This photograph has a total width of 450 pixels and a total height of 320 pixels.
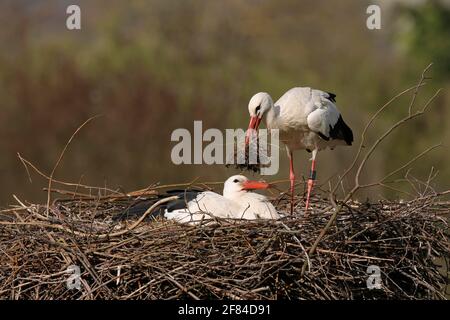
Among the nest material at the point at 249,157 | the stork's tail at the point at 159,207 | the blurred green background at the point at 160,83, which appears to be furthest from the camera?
the blurred green background at the point at 160,83

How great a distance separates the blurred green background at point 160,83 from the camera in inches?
531

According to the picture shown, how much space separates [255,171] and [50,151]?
7.18 meters

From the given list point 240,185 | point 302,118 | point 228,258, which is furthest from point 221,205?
point 302,118

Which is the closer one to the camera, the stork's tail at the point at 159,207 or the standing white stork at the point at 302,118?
the stork's tail at the point at 159,207

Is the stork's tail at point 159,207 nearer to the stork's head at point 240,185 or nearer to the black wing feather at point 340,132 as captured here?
the stork's head at point 240,185

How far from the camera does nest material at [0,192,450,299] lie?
541cm

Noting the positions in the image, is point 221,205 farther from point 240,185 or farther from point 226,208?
point 240,185

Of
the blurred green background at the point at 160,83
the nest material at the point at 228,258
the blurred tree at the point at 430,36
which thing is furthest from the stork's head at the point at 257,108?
the blurred tree at the point at 430,36

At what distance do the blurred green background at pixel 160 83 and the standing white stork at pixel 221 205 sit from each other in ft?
16.5

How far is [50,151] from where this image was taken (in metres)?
13.7

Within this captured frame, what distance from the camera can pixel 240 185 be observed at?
660 cm

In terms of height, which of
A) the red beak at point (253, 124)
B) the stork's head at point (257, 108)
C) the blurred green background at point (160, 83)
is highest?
the stork's head at point (257, 108)

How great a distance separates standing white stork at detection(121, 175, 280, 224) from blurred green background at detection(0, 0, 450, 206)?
5018mm

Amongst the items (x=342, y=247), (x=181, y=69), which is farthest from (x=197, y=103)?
(x=342, y=247)
